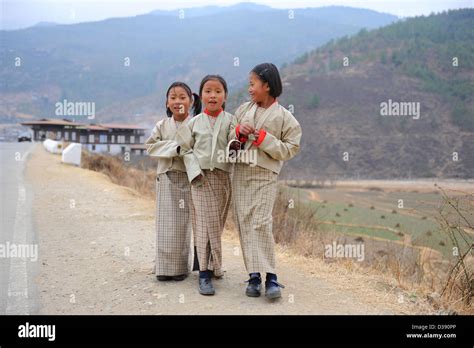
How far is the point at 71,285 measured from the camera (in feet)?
18.2

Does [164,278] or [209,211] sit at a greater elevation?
[209,211]

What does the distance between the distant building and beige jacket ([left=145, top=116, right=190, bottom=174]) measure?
58559mm

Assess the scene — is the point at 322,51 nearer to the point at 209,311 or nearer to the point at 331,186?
the point at 331,186

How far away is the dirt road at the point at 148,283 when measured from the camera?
470 cm

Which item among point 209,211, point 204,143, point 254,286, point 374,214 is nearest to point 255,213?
point 209,211

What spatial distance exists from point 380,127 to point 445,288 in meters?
55.5

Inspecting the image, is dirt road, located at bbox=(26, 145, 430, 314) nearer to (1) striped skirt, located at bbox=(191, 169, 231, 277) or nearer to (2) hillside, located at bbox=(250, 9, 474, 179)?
(1) striped skirt, located at bbox=(191, 169, 231, 277)

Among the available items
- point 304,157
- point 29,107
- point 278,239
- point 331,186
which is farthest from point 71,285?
point 29,107

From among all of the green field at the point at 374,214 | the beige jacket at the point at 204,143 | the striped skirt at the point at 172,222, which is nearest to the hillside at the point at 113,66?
the green field at the point at 374,214

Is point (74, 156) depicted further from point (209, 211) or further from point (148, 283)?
point (209, 211)

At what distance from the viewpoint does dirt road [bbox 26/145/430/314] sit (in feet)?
15.4

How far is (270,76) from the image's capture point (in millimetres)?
4801

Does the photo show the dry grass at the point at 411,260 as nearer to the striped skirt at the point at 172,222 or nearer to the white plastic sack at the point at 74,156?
the striped skirt at the point at 172,222

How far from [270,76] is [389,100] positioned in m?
58.8
